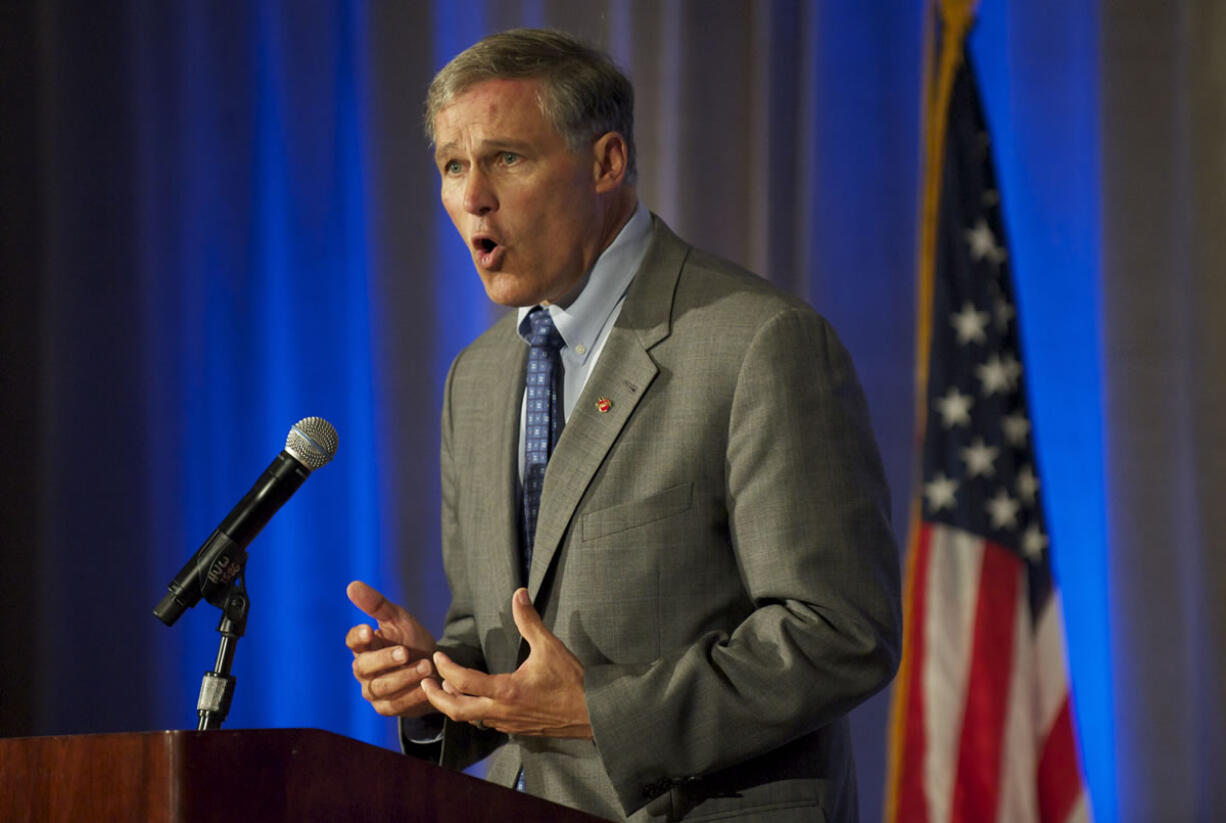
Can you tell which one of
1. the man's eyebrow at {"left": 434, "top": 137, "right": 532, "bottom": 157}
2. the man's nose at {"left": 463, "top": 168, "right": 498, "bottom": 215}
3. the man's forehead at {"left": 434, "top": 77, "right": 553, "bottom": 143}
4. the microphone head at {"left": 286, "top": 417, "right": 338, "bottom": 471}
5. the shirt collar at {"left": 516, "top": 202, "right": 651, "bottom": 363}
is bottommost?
the microphone head at {"left": 286, "top": 417, "right": 338, "bottom": 471}

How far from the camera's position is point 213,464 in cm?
339

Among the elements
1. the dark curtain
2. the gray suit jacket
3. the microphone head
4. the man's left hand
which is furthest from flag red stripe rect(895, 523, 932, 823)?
the microphone head

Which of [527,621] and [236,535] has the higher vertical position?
[236,535]

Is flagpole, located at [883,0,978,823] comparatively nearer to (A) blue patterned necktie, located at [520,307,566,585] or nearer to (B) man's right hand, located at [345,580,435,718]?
(A) blue patterned necktie, located at [520,307,566,585]

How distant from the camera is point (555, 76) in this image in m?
1.82

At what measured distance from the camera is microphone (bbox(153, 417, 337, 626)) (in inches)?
55.3

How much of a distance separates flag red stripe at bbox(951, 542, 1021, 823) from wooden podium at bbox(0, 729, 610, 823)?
2.10 meters

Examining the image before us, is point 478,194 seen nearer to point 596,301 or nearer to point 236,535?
point 596,301

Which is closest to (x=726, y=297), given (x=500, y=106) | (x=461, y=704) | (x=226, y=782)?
(x=500, y=106)

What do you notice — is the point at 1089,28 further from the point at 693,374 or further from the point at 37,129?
the point at 37,129

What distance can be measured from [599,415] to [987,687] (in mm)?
1707

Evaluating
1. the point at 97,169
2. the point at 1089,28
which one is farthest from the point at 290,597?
the point at 1089,28

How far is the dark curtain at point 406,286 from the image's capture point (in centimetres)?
306

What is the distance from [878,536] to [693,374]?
0.32 meters
